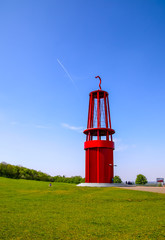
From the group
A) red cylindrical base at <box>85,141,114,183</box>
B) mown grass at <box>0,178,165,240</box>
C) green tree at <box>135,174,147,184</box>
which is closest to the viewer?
mown grass at <box>0,178,165,240</box>

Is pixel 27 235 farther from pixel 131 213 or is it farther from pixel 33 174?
pixel 33 174

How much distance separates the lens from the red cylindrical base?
35438 mm

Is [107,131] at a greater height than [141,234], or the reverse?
[107,131]

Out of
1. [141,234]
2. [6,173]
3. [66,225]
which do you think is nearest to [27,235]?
[66,225]

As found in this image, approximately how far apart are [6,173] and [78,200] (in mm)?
39653

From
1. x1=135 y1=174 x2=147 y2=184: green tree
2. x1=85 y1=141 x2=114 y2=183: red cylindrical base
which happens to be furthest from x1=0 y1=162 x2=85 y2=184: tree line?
x1=135 y1=174 x2=147 y2=184: green tree

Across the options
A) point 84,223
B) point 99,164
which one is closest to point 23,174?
point 99,164

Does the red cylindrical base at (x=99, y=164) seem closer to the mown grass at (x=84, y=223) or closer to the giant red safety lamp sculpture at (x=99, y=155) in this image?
the giant red safety lamp sculpture at (x=99, y=155)

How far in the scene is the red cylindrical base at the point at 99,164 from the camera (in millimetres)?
35438

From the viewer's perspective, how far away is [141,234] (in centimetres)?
922

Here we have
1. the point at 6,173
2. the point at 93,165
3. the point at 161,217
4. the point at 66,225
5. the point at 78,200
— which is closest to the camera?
the point at 66,225

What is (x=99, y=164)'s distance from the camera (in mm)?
35531

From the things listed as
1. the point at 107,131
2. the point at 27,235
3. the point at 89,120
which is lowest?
the point at 27,235

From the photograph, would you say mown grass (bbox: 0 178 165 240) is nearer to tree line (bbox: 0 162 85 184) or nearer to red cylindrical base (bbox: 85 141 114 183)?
red cylindrical base (bbox: 85 141 114 183)
